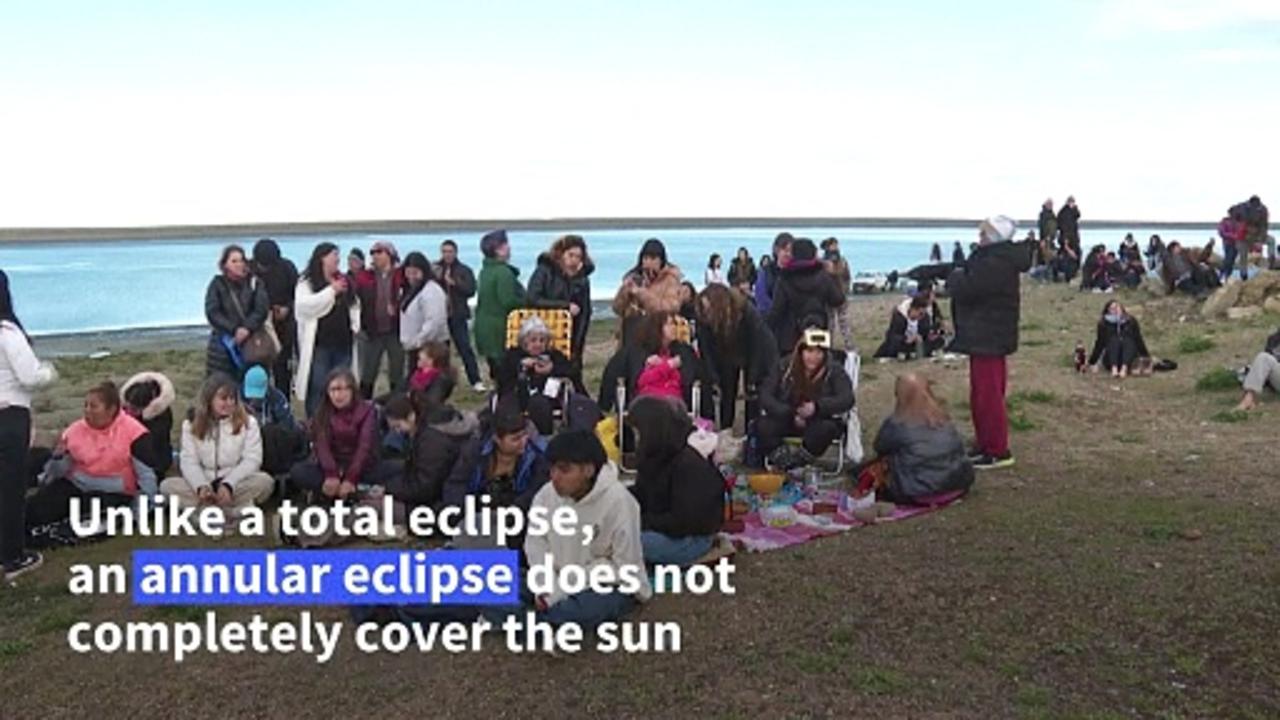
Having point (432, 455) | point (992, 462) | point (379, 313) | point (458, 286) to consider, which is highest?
point (458, 286)

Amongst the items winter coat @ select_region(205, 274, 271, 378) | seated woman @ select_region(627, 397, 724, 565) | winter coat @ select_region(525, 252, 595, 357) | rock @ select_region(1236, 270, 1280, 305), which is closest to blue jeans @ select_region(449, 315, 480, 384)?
winter coat @ select_region(525, 252, 595, 357)

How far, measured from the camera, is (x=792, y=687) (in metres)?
4.82

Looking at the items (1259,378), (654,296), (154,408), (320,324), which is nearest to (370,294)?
(320,324)

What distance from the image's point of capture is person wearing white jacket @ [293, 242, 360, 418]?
9.83 metres

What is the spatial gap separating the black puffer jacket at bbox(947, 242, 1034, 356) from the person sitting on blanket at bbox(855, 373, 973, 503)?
0.97m

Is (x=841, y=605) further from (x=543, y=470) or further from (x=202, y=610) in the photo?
(x=202, y=610)

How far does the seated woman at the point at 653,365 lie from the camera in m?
8.56

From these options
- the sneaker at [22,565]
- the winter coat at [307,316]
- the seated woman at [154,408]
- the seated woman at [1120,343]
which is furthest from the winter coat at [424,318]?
the seated woman at [1120,343]

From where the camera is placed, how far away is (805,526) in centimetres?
721

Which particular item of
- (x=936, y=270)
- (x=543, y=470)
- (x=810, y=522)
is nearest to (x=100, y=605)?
(x=543, y=470)

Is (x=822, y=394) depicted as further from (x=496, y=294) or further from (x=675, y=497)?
(x=496, y=294)

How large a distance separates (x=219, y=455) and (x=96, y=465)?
80 centimetres

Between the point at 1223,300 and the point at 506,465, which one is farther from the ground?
the point at 1223,300

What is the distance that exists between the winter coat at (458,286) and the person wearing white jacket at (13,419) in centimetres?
628
